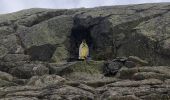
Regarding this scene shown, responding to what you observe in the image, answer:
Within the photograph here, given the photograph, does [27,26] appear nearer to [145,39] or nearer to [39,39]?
[39,39]

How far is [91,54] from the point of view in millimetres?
51688

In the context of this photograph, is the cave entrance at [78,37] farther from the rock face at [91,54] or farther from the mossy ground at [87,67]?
the mossy ground at [87,67]

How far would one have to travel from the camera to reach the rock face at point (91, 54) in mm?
32844

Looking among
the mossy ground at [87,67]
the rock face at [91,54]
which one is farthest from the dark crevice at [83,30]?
the mossy ground at [87,67]

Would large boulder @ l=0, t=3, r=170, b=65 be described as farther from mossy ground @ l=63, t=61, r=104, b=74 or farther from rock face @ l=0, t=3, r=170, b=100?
mossy ground @ l=63, t=61, r=104, b=74

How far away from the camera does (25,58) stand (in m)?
49.7

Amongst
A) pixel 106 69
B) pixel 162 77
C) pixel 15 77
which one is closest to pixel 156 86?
pixel 162 77

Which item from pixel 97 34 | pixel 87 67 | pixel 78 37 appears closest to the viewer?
pixel 87 67

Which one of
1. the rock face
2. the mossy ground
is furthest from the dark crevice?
the mossy ground

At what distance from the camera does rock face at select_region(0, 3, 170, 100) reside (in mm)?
32844

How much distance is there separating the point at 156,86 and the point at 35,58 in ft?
72.4

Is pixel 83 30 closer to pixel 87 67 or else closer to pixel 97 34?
pixel 97 34

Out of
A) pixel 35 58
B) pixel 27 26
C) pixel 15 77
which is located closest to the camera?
pixel 15 77

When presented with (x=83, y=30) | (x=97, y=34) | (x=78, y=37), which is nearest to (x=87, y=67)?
(x=97, y=34)
